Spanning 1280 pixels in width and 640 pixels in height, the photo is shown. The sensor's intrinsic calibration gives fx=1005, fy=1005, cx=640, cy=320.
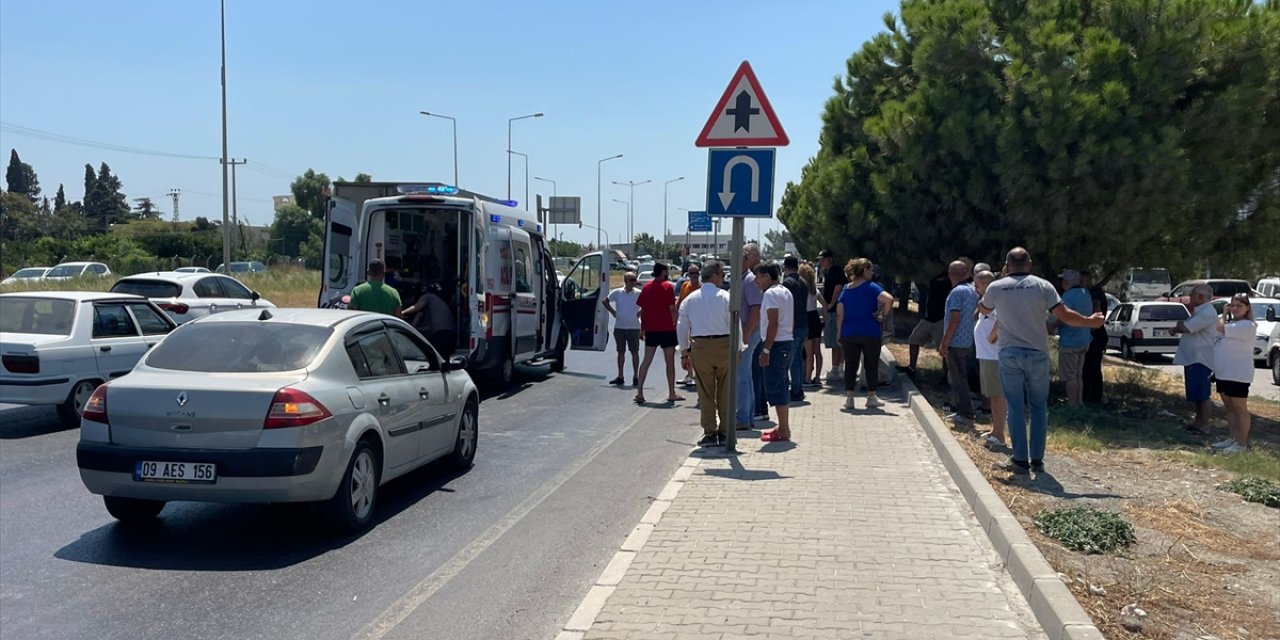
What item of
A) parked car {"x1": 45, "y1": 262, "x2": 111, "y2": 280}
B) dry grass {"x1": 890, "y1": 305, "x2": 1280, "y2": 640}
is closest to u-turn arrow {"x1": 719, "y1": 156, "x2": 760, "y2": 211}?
dry grass {"x1": 890, "y1": 305, "x2": 1280, "y2": 640}

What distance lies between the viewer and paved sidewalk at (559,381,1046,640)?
4938mm

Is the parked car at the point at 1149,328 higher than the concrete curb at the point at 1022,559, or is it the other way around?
the parked car at the point at 1149,328

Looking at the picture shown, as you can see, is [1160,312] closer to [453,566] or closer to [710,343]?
[710,343]

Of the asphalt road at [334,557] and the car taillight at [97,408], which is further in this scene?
the car taillight at [97,408]

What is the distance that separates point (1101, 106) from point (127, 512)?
11.5m

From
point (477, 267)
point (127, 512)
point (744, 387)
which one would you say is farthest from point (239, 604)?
point (477, 267)

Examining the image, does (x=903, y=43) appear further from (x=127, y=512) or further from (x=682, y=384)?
(x=127, y=512)

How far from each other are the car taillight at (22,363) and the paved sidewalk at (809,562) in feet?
22.8

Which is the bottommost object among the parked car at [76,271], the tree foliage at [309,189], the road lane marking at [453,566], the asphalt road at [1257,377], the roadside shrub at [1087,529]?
the asphalt road at [1257,377]

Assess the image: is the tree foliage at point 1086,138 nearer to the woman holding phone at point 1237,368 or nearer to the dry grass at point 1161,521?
the woman holding phone at point 1237,368

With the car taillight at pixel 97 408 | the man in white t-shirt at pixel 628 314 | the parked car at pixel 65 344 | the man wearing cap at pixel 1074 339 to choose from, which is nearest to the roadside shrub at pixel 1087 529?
the man wearing cap at pixel 1074 339

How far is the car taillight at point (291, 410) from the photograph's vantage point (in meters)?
6.35

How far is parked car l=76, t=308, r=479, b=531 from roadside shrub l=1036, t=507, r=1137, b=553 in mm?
4636

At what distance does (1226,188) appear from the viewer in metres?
12.5
